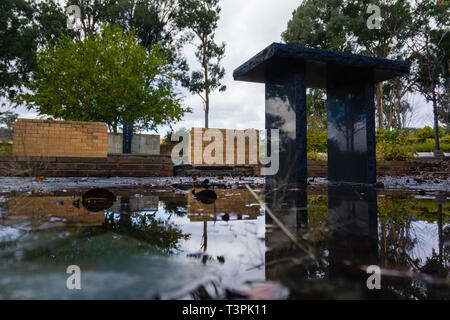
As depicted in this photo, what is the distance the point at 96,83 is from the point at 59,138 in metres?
6.69

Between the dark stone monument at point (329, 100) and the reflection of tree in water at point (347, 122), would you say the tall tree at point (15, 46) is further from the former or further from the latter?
the reflection of tree in water at point (347, 122)

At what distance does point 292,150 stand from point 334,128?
1588 millimetres

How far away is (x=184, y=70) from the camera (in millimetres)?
22031

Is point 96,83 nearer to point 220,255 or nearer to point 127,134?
point 127,134

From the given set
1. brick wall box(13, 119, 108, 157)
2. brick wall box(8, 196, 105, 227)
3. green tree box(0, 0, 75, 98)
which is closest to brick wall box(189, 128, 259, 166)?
brick wall box(13, 119, 108, 157)

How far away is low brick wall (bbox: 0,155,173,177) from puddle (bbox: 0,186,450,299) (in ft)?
14.0

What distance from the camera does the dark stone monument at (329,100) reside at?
4266 millimetres

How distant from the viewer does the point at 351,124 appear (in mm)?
5004

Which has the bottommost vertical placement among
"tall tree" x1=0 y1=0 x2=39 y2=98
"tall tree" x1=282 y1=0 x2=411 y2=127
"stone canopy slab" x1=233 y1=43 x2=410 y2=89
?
"stone canopy slab" x1=233 y1=43 x2=410 y2=89

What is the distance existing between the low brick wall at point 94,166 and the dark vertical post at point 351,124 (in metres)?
4.05

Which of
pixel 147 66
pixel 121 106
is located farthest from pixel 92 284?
pixel 147 66

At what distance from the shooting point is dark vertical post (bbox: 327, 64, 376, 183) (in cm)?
472

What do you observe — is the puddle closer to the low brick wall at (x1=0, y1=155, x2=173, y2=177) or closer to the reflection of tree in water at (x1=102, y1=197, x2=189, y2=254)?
the reflection of tree in water at (x1=102, y1=197, x2=189, y2=254)
